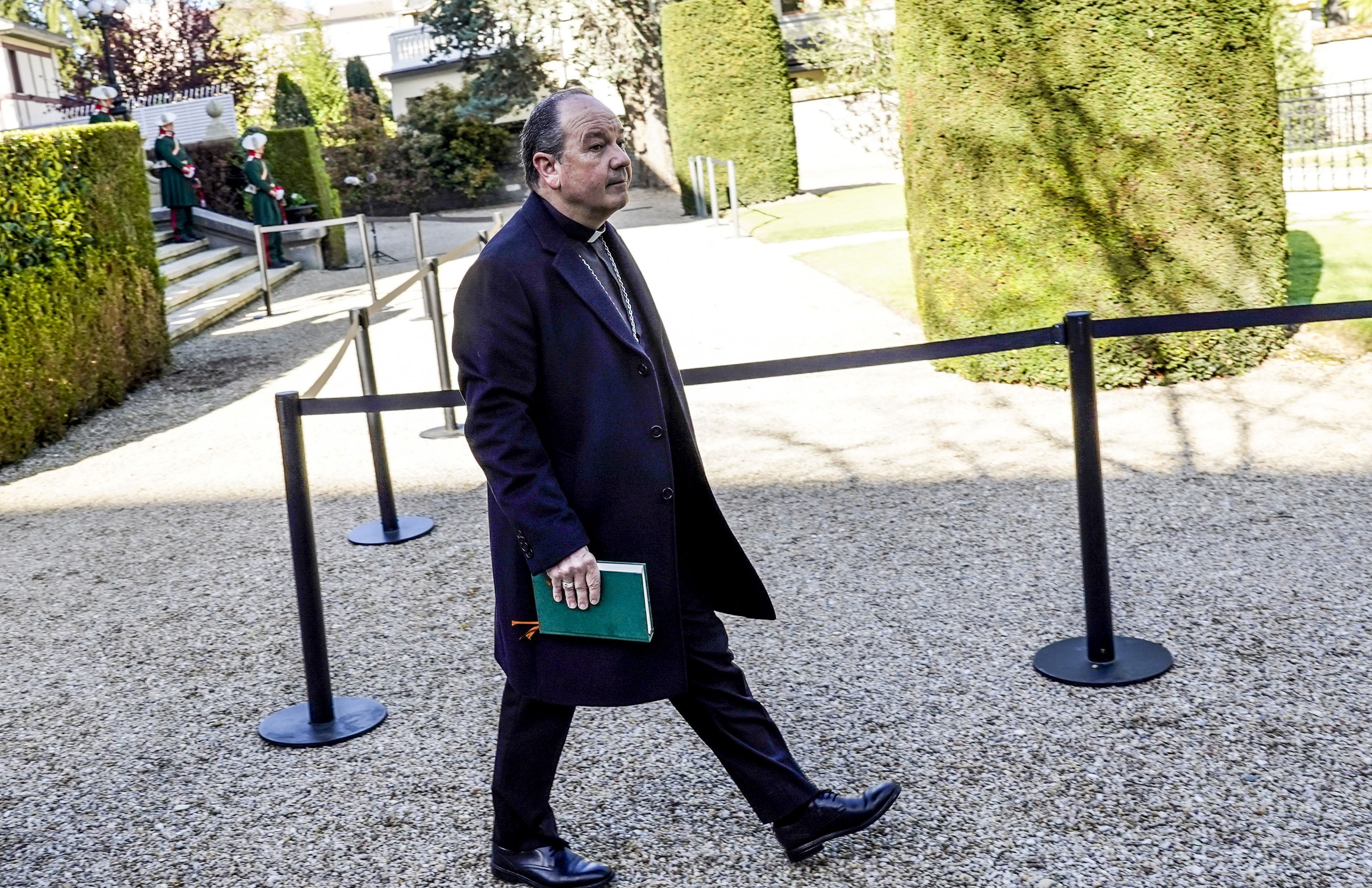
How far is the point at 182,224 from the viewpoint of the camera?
18.1 m

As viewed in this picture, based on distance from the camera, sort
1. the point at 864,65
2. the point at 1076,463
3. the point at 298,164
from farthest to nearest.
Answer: the point at 864,65 → the point at 298,164 → the point at 1076,463

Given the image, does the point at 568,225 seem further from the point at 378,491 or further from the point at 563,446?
the point at 378,491

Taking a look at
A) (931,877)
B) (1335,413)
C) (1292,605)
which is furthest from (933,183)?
(931,877)

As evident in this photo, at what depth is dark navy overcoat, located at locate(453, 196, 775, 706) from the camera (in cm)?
264

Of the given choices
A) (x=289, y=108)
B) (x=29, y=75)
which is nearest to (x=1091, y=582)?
(x=289, y=108)

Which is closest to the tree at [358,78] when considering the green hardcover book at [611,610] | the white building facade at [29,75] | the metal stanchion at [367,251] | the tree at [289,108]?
the white building facade at [29,75]

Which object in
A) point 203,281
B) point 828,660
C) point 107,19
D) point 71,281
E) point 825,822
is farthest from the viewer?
point 107,19

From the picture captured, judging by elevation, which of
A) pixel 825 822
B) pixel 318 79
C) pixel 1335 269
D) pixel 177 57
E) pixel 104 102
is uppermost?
pixel 177 57

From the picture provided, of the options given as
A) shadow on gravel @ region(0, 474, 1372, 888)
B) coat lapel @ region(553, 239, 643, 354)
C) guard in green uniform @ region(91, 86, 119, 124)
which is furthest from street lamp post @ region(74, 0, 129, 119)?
coat lapel @ region(553, 239, 643, 354)

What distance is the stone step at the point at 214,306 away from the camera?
1287cm

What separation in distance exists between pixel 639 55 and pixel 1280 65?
480 inches

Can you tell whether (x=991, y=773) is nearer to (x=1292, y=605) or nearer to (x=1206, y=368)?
(x=1292, y=605)

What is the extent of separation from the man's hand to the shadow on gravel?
782mm

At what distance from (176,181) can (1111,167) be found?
44.5ft
